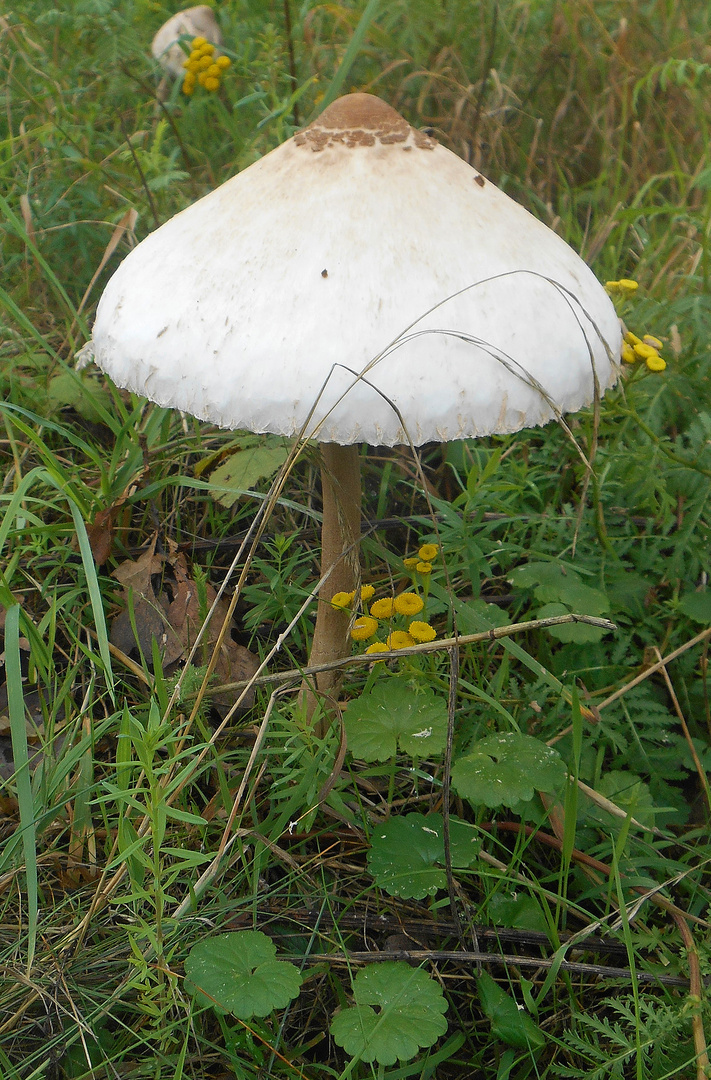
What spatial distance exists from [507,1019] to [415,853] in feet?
1.00

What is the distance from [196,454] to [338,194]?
126 cm

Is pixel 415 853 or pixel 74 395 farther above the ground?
pixel 74 395

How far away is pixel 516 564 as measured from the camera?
91.4 inches

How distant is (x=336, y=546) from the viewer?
5.98 feet

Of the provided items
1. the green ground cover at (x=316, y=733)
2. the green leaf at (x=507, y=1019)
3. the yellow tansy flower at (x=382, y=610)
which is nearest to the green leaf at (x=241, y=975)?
the green ground cover at (x=316, y=733)

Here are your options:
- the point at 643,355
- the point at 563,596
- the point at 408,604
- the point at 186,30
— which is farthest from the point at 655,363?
the point at 186,30

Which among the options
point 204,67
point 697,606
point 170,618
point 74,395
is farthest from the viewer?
point 204,67

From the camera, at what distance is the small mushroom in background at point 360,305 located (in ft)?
4.02

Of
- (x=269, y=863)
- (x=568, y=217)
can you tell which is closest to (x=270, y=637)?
(x=269, y=863)

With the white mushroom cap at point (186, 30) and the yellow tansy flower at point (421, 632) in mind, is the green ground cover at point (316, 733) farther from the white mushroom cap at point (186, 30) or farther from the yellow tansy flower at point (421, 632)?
the white mushroom cap at point (186, 30)

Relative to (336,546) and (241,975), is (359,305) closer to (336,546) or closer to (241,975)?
(336,546)

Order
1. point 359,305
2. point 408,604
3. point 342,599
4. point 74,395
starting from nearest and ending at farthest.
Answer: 1. point 359,305
2. point 408,604
3. point 342,599
4. point 74,395

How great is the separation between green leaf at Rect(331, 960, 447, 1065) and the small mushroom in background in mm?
890

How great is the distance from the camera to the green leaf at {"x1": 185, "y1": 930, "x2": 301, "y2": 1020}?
1241 millimetres
